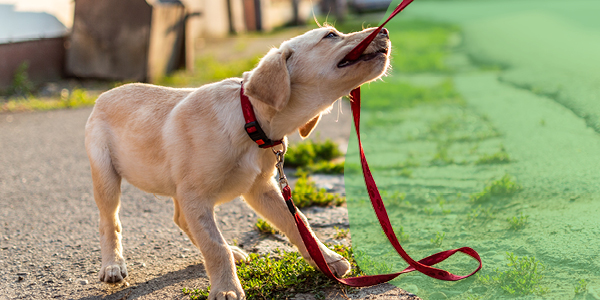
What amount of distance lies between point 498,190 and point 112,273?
2873mm

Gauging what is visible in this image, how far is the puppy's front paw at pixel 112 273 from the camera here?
3.08 meters

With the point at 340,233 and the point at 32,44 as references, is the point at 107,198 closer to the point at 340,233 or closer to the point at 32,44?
the point at 340,233

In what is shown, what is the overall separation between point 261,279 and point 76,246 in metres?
1.53

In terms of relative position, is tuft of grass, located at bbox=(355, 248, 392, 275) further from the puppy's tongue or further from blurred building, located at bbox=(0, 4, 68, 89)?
blurred building, located at bbox=(0, 4, 68, 89)

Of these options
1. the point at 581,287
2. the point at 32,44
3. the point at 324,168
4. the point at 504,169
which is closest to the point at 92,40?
the point at 32,44

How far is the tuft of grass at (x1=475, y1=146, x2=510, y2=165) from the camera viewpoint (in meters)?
4.85

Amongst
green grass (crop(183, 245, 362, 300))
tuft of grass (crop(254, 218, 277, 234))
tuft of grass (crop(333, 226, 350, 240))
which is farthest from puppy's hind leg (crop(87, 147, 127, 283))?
tuft of grass (crop(333, 226, 350, 240))

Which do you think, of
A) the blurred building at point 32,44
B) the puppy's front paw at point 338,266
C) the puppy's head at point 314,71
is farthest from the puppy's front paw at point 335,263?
the blurred building at point 32,44

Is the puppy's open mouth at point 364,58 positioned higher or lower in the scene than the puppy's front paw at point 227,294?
higher

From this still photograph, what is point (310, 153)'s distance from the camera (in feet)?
18.4

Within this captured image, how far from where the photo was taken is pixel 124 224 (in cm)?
413

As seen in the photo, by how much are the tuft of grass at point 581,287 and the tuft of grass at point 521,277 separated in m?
0.15

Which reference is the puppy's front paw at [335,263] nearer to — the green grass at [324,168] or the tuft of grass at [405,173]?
the tuft of grass at [405,173]

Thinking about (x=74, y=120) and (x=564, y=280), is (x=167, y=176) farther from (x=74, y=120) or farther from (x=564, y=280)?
(x=74, y=120)
